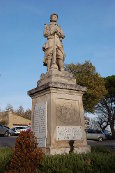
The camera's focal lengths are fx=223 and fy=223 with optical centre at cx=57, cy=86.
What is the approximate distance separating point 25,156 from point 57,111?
Answer: 2.59 metres

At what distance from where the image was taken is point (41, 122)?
7.78 meters

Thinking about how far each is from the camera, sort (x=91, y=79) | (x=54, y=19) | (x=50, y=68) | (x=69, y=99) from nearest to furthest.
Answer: (x=69, y=99)
(x=50, y=68)
(x=54, y=19)
(x=91, y=79)

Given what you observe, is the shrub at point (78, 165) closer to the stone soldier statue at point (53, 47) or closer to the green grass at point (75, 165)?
the green grass at point (75, 165)

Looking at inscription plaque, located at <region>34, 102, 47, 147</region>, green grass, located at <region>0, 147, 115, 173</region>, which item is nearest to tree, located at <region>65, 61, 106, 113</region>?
inscription plaque, located at <region>34, 102, 47, 147</region>

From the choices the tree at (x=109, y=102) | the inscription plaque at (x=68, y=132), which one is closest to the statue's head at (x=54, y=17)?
the inscription plaque at (x=68, y=132)

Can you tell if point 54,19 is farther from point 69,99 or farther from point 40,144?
point 40,144

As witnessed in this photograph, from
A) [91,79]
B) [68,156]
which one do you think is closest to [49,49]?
[68,156]

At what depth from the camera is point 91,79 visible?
3036 cm

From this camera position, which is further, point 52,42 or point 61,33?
point 61,33

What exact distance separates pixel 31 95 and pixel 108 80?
1269 inches

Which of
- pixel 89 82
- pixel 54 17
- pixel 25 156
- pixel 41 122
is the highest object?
pixel 89 82

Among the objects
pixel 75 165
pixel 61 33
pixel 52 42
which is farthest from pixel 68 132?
pixel 61 33

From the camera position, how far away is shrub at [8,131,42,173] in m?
5.12

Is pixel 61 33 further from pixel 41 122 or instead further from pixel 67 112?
pixel 41 122
